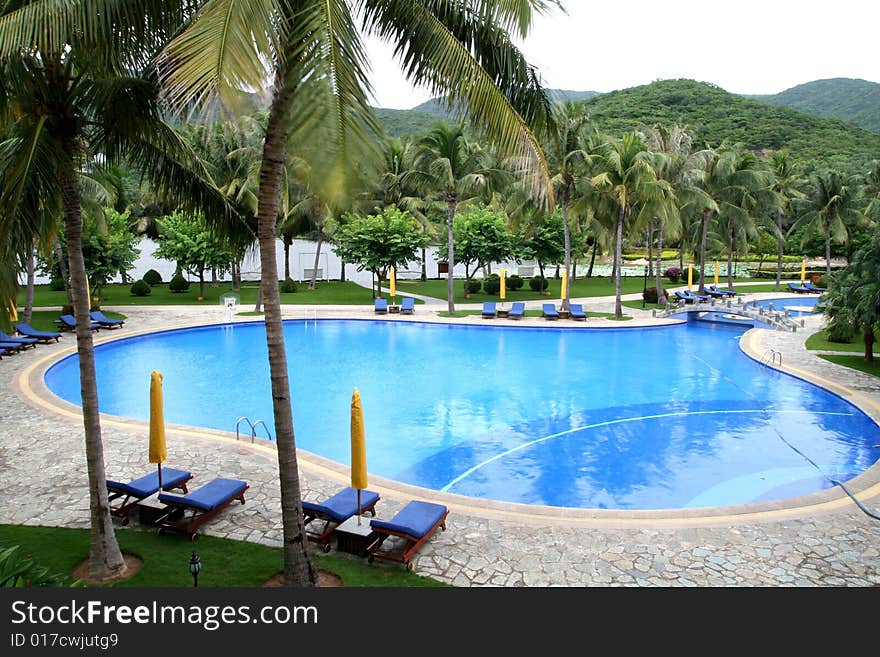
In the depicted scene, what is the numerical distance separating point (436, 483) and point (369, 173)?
8101mm

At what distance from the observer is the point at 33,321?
26.7 m

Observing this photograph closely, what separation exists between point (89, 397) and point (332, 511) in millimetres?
3085

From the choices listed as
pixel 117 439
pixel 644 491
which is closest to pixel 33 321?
pixel 117 439

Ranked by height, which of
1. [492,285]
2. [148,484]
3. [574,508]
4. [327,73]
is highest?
[327,73]

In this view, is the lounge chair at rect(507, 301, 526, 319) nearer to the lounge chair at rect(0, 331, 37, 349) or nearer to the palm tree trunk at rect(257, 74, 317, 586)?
the lounge chair at rect(0, 331, 37, 349)

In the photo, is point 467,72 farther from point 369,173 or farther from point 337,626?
point 337,626

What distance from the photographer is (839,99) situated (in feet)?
381

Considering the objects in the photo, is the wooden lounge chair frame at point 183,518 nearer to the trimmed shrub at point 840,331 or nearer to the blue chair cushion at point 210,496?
the blue chair cushion at point 210,496

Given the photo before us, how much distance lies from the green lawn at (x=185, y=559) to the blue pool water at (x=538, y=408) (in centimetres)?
400

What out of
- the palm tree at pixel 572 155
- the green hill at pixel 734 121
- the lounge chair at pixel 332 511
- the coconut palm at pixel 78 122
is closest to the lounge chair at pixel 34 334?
the coconut palm at pixel 78 122

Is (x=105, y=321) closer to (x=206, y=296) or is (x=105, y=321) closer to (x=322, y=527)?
(x=206, y=296)

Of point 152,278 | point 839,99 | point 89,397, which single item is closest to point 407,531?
point 89,397

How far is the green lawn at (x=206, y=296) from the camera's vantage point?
3472 centimetres

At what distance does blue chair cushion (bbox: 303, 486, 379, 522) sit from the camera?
8141 millimetres
